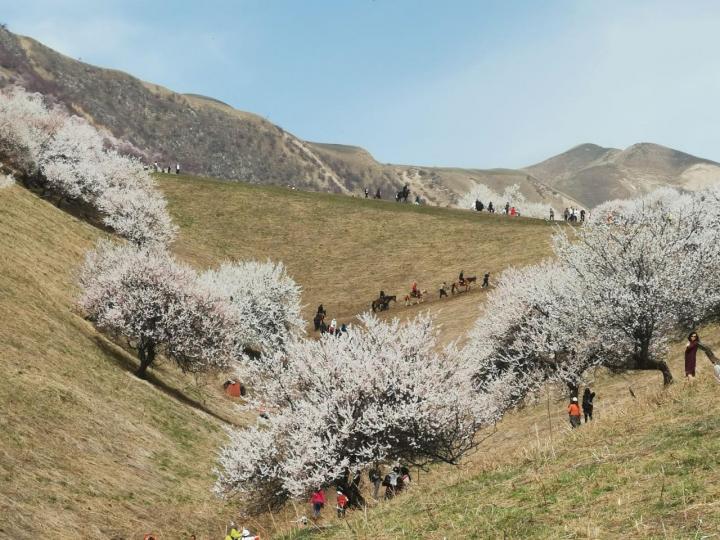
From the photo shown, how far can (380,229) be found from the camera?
10050 cm

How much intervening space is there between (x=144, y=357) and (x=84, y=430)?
12995 millimetres

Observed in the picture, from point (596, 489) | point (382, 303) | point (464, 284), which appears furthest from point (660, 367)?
point (382, 303)

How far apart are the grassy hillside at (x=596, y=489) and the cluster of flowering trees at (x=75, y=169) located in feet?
209

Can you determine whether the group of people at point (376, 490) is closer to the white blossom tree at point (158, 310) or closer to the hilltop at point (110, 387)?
the hilltop at point (110, 387)

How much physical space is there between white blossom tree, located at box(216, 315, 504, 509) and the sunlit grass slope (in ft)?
11.5

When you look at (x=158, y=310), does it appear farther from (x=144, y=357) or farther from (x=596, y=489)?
(x=596, y=489)

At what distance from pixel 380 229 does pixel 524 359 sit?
56667 millimetres

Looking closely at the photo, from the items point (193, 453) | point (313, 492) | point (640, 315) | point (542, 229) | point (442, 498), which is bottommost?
point (193, 453)

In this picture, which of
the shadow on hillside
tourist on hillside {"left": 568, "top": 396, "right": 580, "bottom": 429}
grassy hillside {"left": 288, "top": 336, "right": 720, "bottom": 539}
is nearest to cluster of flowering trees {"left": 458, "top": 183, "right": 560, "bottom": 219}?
the shadow on hillside

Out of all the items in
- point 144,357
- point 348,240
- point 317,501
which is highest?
point 348,240

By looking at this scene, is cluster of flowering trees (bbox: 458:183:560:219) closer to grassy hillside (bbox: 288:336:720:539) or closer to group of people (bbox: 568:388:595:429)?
group of people (bbox: 568:388:595:429)

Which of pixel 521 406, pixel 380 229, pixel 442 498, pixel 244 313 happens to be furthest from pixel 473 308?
pixel 442 498

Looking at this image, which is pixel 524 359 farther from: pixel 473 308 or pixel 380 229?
pixel 380 229

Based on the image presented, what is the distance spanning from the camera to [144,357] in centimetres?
4453
